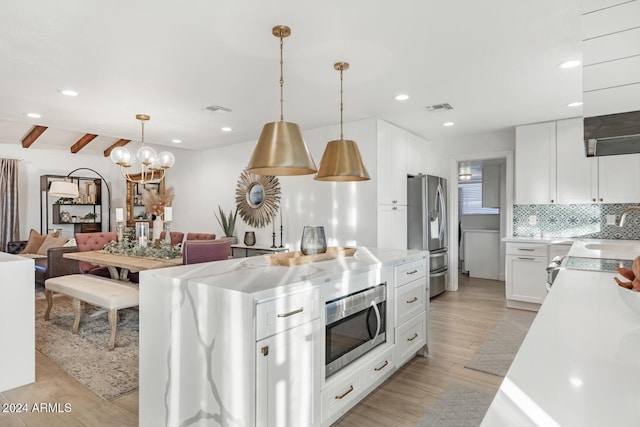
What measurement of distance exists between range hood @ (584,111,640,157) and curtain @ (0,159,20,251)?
9.34 meters

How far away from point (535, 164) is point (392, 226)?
1.99 metres

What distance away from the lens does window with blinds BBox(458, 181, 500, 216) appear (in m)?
7.09

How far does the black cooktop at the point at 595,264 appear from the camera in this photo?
190cm

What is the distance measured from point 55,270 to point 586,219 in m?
7.13

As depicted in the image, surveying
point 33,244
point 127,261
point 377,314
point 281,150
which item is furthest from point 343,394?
point 33,244

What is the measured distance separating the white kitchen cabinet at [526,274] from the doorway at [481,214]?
56 centimetres

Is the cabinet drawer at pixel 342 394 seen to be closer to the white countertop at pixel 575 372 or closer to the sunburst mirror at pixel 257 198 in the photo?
the white countertop at pixel 575 372

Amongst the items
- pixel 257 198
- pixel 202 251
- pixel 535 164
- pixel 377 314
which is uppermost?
pixel 535 164

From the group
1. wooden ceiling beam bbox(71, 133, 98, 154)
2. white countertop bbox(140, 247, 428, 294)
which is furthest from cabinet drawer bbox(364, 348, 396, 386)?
wooden ceiling beam bbox(71, 133, 98, 154)

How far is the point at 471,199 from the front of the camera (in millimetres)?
7207

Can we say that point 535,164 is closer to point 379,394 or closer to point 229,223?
point 379,394

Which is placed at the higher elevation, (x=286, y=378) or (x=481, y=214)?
(x=481, y=214)

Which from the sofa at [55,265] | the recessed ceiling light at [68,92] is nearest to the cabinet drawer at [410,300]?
the recessed ceiling light at [68,92]

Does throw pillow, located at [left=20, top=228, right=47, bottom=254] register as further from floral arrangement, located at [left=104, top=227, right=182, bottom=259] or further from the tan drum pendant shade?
the tan drum pendant shade
